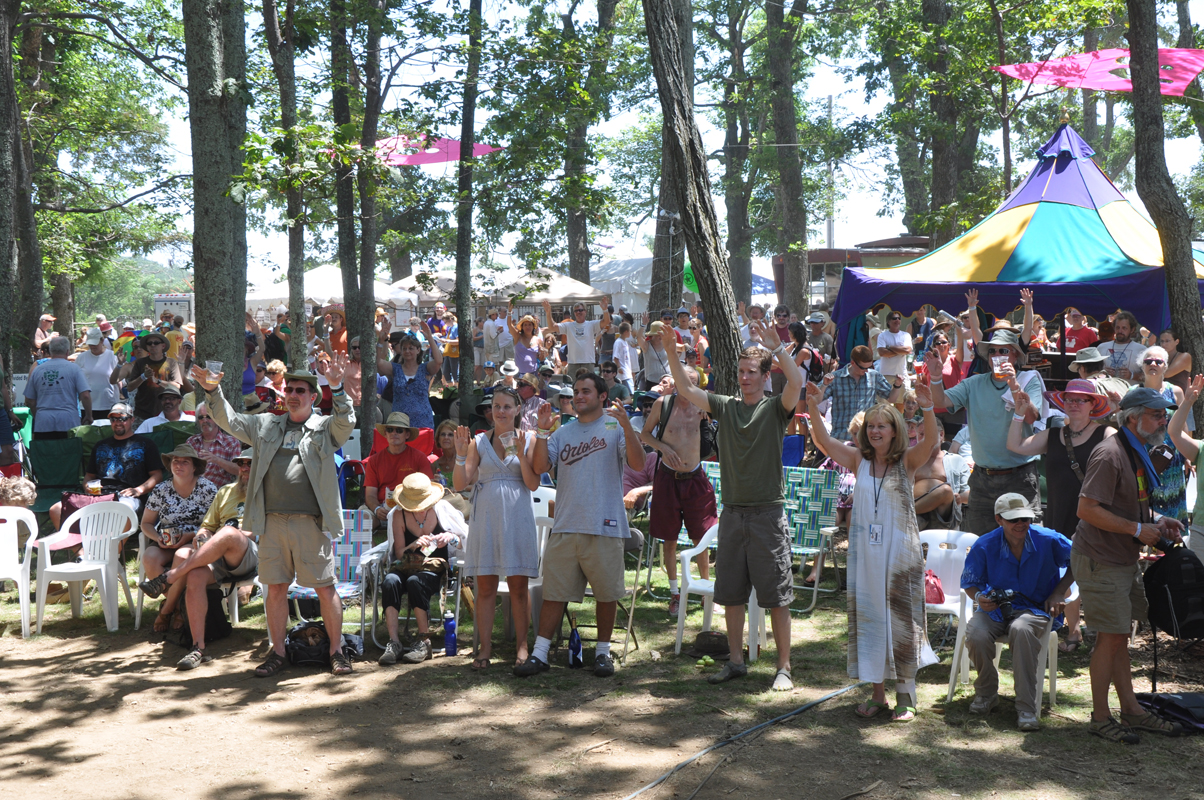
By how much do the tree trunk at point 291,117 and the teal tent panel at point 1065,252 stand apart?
24.0 ft

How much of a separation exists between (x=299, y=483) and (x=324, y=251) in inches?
1600

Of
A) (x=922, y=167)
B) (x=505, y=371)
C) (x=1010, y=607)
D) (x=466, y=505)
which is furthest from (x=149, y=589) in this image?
(x=922, y=167)

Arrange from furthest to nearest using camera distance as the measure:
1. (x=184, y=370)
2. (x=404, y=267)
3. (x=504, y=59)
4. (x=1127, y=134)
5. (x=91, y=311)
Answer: (x=91, y=311), (x=1127, y=134), (x=404, y=267), (x=184, y=370), (x=504, y=59)

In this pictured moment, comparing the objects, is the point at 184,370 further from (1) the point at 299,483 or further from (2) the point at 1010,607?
(2) the point at 1010,607

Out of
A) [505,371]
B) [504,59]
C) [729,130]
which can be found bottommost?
[505,371]

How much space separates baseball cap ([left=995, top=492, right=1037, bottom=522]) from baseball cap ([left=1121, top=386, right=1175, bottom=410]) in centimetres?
66

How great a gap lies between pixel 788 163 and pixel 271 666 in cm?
2271

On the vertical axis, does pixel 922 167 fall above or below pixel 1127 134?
below

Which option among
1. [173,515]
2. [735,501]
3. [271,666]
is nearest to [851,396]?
[735,501]

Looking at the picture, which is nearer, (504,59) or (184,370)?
(504,59)

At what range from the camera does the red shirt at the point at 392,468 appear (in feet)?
23.1

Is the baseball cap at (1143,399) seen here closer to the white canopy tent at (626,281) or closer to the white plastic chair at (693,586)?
the white plastic chair at (693,586)

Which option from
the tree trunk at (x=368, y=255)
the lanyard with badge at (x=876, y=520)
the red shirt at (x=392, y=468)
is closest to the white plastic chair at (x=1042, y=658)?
the lanyard with badge at (x=876, y=520)

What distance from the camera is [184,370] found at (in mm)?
12250
